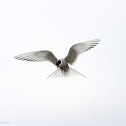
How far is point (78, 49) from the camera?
7215 mm

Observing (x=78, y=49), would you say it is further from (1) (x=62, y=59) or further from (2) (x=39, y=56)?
(2) (x=39, y=56)

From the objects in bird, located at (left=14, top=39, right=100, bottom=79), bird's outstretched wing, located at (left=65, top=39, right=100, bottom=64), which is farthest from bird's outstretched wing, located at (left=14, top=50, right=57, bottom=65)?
bird's outstretched wing, located at (left=65, top=39, right=100, bottom=64)

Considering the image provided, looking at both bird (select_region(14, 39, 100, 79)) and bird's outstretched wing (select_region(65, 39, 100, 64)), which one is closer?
bird's outstretched wing (select_region(65, 39, 100, 64))

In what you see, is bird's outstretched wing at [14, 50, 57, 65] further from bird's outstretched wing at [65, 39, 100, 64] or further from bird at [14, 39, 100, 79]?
bird's outstretched wing at [65, 39, 100, 64]

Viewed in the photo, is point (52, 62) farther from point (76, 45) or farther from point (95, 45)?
point (95, 45)

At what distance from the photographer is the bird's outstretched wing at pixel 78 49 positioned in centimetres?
698

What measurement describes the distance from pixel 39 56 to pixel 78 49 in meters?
0.87

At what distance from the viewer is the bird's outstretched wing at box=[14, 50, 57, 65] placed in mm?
7153

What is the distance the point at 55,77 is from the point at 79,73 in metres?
0.52

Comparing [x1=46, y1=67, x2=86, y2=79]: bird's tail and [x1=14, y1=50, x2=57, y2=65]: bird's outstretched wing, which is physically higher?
[x1=14, y1=50, x2=57, y2=65]: bird's outstretched wing

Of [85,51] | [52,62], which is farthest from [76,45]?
[52,62]

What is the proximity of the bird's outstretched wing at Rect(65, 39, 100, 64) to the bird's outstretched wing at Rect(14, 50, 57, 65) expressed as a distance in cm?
33

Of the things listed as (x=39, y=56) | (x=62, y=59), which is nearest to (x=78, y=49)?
(x=62, y=59)

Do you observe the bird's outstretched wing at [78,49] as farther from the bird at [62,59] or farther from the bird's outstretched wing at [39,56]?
the bird's outstretched wing at [39,56]
